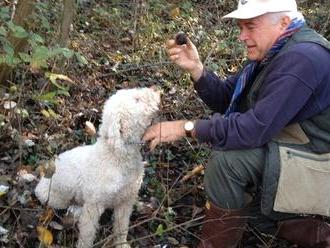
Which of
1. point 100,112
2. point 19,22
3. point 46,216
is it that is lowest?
point 46,216

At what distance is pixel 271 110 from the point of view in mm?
3264

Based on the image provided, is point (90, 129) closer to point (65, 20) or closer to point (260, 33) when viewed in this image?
point (65, 20)

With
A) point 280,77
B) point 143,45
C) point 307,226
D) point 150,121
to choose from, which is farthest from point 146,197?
point 143,45

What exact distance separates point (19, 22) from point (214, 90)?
209 cm

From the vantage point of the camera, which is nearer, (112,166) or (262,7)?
(262,7)

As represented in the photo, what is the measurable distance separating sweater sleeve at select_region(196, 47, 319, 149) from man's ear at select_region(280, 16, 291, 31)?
260 mm

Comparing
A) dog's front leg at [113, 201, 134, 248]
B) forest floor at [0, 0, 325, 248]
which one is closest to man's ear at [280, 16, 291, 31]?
forest floor at [0, 0, 325, 248]

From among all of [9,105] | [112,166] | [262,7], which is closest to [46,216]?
[112,166]

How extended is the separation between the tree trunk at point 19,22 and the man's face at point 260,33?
7.46 ft

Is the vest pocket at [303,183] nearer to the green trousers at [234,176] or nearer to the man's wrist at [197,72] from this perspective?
the green trousers at [234,176]

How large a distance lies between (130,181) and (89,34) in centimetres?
376

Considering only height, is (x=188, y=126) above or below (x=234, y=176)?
above

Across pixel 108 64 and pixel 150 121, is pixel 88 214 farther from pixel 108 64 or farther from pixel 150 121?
pixel 108 64

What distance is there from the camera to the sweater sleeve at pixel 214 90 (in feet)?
13.4
